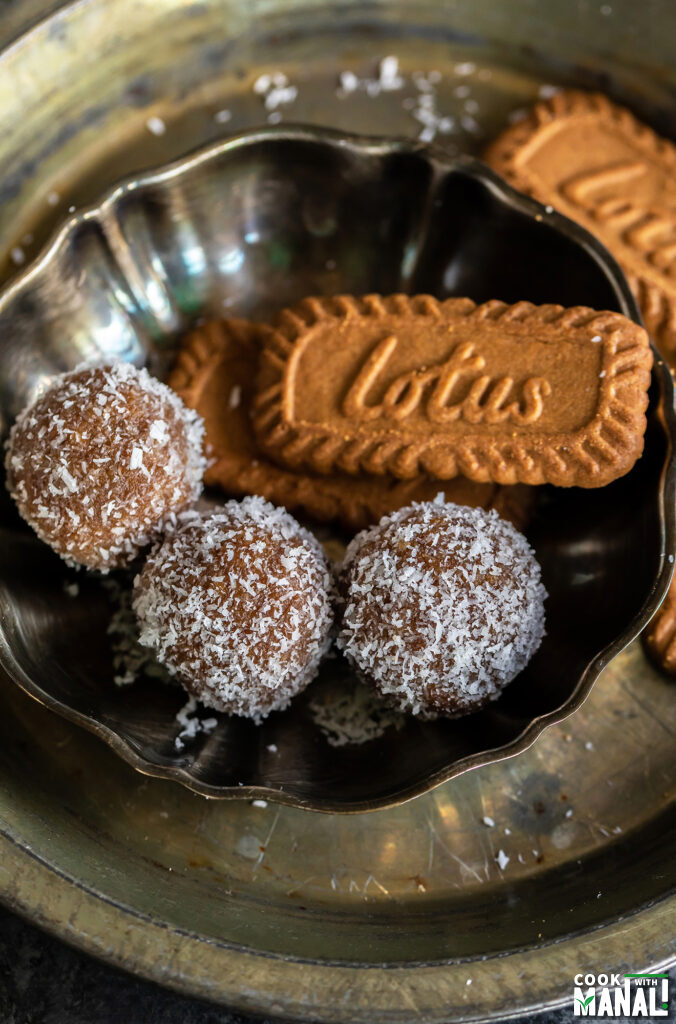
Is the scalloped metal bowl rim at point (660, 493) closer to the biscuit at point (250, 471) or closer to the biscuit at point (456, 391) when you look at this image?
the biscuit at point (456, 391)

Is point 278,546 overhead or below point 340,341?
below

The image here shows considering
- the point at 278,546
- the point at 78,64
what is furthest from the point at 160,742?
the point at 78,64

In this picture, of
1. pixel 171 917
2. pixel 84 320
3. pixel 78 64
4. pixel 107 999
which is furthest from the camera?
pixel 78 64

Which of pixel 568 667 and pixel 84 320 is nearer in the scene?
pixel 568 667

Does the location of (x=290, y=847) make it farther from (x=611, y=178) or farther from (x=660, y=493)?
(x=611, y=178)

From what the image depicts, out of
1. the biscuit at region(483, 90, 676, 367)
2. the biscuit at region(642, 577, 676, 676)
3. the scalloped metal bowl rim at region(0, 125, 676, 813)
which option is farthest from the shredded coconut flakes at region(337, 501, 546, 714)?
the biscuit at region(483, 90, 676, 367)

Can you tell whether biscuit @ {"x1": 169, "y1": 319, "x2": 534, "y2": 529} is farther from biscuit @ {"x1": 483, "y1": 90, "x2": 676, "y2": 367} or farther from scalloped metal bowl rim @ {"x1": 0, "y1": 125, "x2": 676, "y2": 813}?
biscuit @ {"x1": 483, "y1": 90, "x2": 676, "y2": 367}

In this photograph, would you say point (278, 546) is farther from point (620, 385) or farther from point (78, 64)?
point (78, 64)
